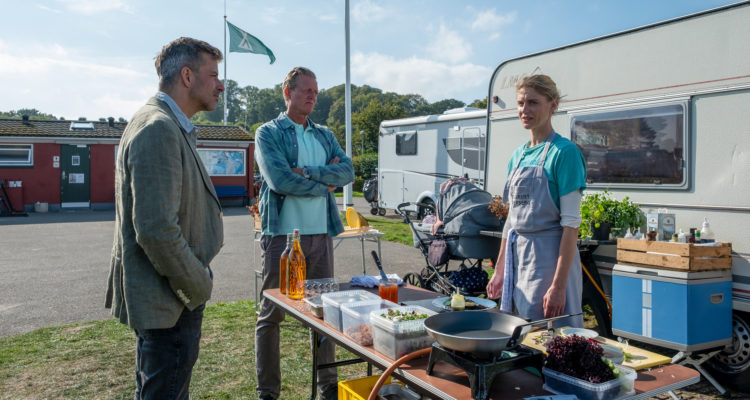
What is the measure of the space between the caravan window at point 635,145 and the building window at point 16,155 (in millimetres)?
20568

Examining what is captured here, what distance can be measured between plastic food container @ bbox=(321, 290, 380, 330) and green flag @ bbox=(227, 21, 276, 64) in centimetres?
1925

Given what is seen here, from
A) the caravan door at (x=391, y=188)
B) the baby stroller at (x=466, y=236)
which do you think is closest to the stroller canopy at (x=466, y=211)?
the baby stroller at (x=466, y=236)

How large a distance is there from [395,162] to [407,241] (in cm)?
366

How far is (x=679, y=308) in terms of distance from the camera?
3926mm

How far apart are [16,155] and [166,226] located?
851 inches

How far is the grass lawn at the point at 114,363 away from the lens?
3852 millimetres

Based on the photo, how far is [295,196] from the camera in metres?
3.47

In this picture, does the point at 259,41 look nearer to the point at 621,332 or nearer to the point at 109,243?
the point at 109,243

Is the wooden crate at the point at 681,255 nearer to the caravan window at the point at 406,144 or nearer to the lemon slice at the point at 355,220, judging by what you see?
the lemon slice at the point at 355,220

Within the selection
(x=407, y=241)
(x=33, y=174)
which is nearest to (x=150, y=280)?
(x=407, y=241)

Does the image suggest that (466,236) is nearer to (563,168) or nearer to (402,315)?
(563,168)

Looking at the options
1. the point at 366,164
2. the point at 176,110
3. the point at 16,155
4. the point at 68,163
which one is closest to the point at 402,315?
the point at 176,110

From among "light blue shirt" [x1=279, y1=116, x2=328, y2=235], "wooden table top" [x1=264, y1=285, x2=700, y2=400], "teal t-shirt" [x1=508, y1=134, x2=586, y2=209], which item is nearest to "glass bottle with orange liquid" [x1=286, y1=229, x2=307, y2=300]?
"light blue shirt" [x1=279, y1=116, x2=328, y2=235]

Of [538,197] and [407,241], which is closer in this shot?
[538,197]
